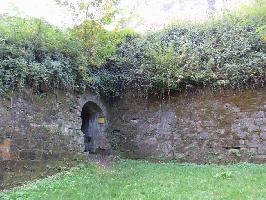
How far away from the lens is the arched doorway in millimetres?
11195

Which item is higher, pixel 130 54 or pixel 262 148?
pixel 130 54

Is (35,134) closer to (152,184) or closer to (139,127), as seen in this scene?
(152,184)

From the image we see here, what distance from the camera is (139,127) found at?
10898 millimetres

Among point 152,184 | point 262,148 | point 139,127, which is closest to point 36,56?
point 139,127

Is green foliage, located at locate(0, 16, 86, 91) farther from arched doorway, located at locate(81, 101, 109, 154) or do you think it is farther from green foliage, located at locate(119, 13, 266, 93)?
green foliage, located at locate(119, 13, 266, 93)

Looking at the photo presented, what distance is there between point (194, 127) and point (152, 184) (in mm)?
3686

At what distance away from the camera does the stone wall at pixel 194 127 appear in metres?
9.14

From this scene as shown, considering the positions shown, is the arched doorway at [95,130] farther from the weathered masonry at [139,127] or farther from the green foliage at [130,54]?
the green foliage at [130,54]

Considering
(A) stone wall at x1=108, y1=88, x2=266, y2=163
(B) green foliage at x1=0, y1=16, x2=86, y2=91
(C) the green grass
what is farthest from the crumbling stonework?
(C) the green grass

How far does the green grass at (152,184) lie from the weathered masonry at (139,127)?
0.91 m

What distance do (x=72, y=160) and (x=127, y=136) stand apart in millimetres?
2593

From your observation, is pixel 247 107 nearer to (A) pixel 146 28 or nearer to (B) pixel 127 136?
(B) pixel 127 136

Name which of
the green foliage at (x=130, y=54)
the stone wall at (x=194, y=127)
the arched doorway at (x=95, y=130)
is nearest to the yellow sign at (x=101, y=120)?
the arched doorway at (x=95, y=130)

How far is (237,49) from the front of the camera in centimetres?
968
